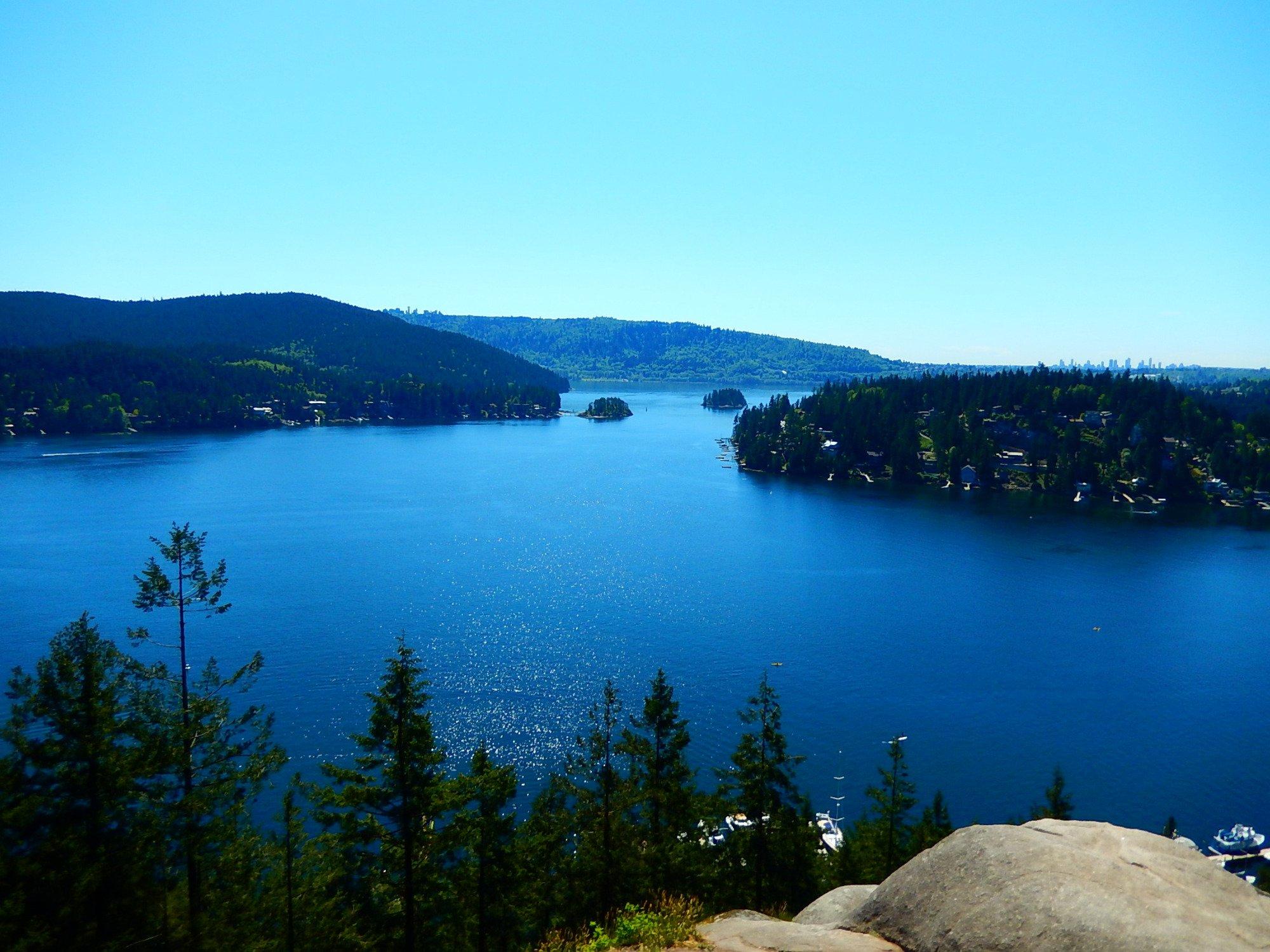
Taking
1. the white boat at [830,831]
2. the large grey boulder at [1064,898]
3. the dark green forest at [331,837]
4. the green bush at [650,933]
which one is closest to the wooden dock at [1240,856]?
the dark green forest at [331,837]

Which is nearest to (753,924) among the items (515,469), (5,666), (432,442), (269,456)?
(5,666)

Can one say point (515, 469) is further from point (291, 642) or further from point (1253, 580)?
point (1253, 580)

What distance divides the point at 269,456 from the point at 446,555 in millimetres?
85969

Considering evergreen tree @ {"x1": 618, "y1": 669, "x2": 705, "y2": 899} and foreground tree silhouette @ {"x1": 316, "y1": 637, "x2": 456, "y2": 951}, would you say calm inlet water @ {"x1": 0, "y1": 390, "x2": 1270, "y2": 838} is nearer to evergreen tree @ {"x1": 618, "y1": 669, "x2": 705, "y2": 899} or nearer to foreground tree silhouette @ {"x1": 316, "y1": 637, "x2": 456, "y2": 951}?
evergreen tree @ {"x1": 618, "y1": 669, "x2": 705, "y2": 899}

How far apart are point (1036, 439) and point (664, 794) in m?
133


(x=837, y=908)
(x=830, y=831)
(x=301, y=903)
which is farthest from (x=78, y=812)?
(x=830, y=831)

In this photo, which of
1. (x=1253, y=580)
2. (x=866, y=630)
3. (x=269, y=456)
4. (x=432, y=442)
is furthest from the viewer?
(x=432, y=442)

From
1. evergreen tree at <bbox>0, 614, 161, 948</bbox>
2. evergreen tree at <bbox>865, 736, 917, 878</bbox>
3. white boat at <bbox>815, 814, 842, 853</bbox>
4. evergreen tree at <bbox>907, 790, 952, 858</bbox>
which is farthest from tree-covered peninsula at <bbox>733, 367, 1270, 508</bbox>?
evergreen tree at <bbox>0, 614, 161, 948</bbox>

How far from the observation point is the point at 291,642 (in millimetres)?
53250

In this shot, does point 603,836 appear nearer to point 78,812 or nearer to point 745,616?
point 78,812

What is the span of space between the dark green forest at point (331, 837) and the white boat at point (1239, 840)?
15.6 meters

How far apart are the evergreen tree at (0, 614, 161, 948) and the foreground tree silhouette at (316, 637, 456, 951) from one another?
4007 mm

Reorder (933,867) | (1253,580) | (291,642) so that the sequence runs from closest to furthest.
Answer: (933,867)
(291,642)
(1253,580)

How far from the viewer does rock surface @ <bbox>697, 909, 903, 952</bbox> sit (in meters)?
10.2
